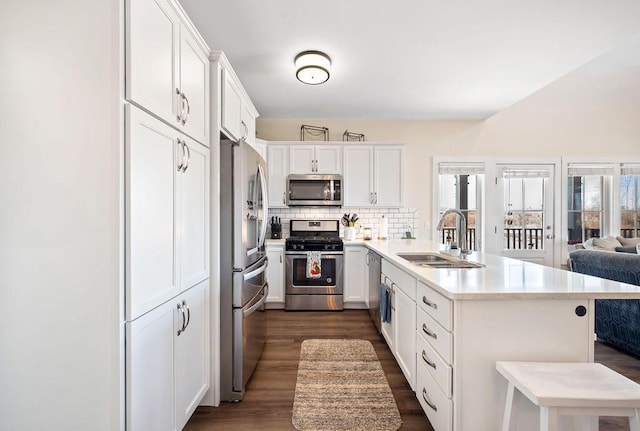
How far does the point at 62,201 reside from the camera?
1.08 m

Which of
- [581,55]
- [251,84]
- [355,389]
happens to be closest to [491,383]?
[355,389]

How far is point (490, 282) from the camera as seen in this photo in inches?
60.0

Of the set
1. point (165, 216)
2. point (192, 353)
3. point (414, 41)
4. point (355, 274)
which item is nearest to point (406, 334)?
point (192, 353)

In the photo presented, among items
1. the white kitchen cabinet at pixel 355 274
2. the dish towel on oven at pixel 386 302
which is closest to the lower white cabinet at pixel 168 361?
the dish towel on oven at pixel 386 302

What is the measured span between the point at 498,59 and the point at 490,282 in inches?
92.7

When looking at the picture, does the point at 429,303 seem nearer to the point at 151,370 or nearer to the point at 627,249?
the point at 151,370

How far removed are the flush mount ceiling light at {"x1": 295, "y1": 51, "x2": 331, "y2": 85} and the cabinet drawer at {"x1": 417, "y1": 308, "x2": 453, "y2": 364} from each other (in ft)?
7.39

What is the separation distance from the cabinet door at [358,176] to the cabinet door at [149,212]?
9.77 feet

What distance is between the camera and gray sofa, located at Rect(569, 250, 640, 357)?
2.47 m

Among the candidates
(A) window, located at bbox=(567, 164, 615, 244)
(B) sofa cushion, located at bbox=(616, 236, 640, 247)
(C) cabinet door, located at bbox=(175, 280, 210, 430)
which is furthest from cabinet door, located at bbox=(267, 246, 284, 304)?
(B) sofa cushion, located at bbox=(616, 236, 640, 247)

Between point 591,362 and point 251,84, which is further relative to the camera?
point 251,84

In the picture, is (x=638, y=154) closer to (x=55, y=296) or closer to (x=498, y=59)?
(x=498, y=59)

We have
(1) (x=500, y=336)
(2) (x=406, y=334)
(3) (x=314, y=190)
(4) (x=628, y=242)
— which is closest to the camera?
(1) (x=500, y=336)

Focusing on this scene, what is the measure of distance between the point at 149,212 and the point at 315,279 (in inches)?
112
